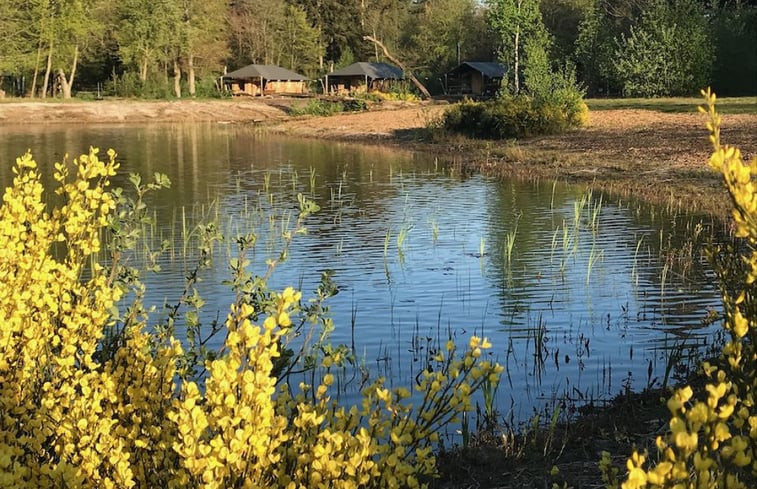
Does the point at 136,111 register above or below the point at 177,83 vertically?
below

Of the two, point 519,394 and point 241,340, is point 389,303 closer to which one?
point 519,394

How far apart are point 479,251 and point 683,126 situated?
693 inches

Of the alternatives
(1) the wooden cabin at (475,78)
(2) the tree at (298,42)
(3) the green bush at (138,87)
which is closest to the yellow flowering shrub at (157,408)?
(1) the wooden cabin at (475,78)

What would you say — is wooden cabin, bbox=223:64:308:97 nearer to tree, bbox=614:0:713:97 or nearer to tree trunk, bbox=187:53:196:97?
tree trunk, bbox=187:53:196:97

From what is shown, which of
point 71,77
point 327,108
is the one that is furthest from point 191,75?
point 327,108

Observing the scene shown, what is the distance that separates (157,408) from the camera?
3.42 metres

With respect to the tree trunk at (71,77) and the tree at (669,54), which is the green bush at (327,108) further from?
the tree trunk at (71,77)

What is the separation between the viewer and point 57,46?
62406 millimetres

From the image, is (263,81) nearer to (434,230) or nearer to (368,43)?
(368,43)

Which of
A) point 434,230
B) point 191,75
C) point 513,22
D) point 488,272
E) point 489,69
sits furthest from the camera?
point 191,75

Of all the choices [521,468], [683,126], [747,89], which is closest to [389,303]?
[521,468]

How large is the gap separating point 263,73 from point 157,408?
68.2 metres

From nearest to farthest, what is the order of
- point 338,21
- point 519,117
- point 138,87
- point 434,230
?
point 434,230
point 519,117
point 138,87
point 338,21

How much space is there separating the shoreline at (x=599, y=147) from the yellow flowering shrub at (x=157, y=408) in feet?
40.7
